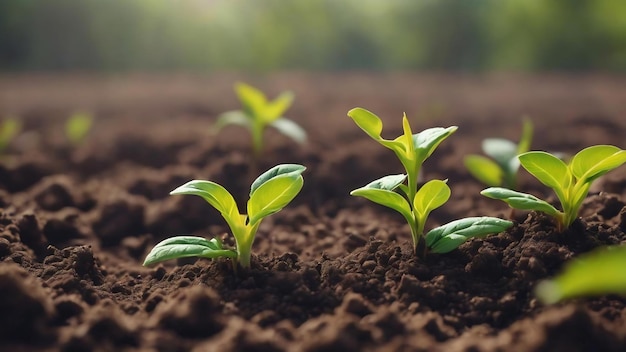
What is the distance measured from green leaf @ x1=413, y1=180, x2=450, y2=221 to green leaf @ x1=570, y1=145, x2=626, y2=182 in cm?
38

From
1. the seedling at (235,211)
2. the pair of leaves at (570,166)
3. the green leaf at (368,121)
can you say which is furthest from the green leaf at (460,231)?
the seedling at (235,211)

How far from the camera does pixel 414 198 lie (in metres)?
1.81

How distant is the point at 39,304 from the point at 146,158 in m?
2.38

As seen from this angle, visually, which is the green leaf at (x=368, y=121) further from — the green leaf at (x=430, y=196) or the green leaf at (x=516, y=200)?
the green leaf at (x=516, y=200)

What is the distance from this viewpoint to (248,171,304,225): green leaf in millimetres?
1724

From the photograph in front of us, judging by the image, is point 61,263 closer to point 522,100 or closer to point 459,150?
point 459,150

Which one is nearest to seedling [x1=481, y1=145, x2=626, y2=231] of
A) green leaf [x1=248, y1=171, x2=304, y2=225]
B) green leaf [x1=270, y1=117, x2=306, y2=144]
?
green leaf [x1=248, y1=171, x2=304, y2=225]

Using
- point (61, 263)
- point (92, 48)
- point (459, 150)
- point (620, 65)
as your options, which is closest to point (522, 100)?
point (459, 150)

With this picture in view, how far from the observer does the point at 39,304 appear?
152 centimetres

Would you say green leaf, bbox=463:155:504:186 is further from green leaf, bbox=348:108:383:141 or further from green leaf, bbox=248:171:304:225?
green leaf, bbox=248:171:304:225

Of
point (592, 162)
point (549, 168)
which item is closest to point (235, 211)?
point (549, 168)

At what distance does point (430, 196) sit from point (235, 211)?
1.93 feet

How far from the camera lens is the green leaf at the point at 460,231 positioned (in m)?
1.71

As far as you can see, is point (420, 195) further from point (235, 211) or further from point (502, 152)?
point (502, 152)
